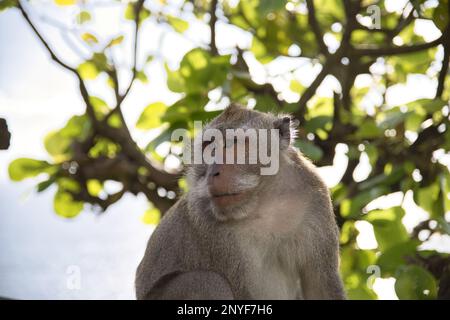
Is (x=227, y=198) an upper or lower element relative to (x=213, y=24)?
lower

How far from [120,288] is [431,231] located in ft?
8.19

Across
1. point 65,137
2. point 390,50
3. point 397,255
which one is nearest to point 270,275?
point 397,255

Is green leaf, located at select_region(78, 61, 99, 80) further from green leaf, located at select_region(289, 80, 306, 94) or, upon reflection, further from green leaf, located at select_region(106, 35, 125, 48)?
green leaf, located at select_region(289, 80, 306, 94)

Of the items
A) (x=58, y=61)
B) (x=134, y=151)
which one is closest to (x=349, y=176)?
(x=134, y=151)

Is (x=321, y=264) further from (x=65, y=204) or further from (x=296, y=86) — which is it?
(x=65, y=204)

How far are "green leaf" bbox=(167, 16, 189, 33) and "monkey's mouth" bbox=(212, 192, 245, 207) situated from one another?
2.53 m

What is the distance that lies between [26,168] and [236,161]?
97.3 inches

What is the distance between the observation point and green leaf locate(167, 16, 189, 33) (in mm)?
4831

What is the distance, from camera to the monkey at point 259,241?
2809 millimetres

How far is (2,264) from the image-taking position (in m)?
3.50

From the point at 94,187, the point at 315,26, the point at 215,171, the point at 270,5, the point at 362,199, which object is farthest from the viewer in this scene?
the point at 94,187

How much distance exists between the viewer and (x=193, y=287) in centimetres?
285

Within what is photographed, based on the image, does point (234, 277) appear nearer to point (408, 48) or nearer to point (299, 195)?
point (299, 195)

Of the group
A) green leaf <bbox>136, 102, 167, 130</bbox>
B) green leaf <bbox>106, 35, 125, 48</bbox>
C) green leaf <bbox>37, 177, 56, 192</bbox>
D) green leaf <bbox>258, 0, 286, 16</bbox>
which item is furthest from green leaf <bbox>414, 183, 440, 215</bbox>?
green leaf <bbox>37, 177, 56, 192</bbox>
